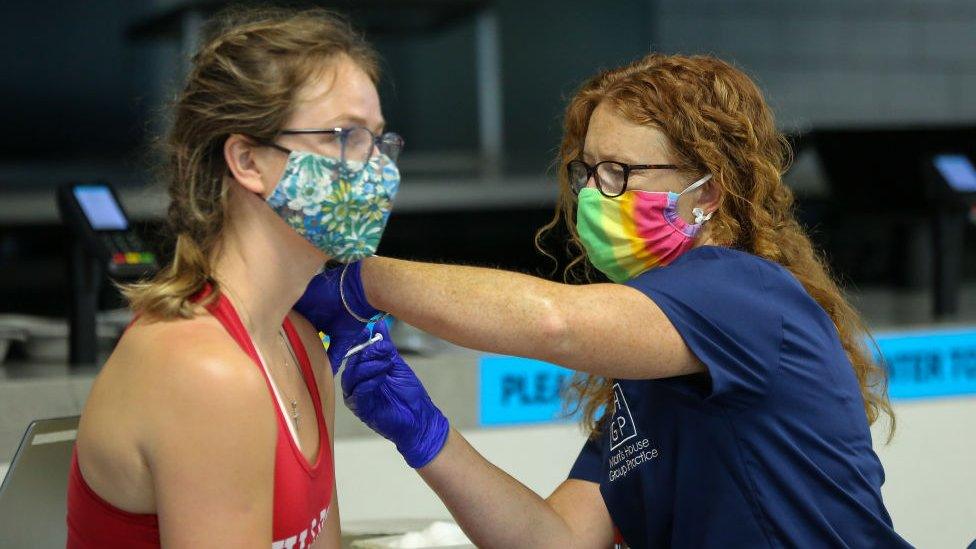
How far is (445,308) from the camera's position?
1.59m

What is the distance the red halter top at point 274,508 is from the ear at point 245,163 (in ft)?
0.45

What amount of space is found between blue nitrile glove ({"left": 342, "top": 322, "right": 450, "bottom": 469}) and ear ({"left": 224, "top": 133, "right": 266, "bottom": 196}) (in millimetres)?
392

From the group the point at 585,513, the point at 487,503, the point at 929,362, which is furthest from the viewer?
the point at 929,362

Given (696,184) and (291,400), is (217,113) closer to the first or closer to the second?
(291,400)

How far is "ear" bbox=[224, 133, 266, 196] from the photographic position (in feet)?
4.81

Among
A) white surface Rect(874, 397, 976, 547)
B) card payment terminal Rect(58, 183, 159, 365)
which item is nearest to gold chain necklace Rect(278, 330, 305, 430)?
card payment terminal Rect(58, 183, 159, 365)

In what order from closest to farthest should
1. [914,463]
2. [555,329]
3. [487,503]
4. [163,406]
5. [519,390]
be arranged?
1. [163,406]
2. [555,329]
3. [487,503]
4. [519,390]
5. [914,463]

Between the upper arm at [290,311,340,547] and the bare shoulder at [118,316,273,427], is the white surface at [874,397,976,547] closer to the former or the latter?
the upper arm at [290,311,340,547]

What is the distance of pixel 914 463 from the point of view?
337cm

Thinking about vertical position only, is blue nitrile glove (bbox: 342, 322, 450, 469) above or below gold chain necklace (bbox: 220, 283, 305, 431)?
below

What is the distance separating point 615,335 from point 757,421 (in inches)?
10.3

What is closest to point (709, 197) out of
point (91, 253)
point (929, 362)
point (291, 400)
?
point (291, 400)

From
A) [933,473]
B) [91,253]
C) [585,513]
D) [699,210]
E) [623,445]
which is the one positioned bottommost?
[933,473]

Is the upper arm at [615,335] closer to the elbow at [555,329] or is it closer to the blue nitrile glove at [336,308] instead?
the elbow at [555,329]
